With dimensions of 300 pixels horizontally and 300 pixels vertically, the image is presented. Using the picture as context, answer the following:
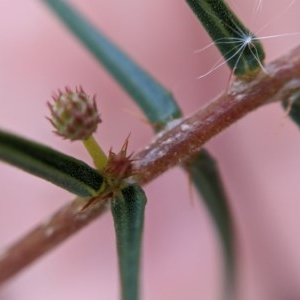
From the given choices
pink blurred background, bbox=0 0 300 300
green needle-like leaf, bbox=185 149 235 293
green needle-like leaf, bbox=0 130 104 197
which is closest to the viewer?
green needle-like leaf, bbox=0 130 104 197

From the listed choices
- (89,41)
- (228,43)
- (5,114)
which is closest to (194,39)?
(5,114)

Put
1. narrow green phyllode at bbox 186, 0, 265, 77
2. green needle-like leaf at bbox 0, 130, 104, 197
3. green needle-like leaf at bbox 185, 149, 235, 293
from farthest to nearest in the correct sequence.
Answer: green needle-like leaf at bbox 185, 149, 235, 293 < narrow green phyllode at bbox 186, 0, 265, 77 < green needle-like leaf at bbox 0, 130, 104, 197

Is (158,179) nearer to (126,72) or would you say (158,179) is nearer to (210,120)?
(126,72)

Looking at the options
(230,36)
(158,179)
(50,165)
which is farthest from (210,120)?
(158,179)

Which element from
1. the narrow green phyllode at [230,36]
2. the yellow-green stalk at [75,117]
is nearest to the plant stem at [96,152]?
the yellow-green stalk at [75,117]

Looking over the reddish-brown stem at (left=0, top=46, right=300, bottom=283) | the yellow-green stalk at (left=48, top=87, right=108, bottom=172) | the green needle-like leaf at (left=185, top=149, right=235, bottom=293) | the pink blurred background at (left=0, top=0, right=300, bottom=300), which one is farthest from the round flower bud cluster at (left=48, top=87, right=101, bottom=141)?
the pink blurred background at (left=0, top=0, right=300, bottom=300)

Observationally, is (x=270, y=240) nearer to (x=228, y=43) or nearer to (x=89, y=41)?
(x=89, y=41)

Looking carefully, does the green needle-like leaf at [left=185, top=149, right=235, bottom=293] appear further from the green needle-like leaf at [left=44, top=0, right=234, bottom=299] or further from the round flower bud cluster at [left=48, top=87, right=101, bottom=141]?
the round flower bud cluster at [left=48, top=87, right=101, bottom=141]
